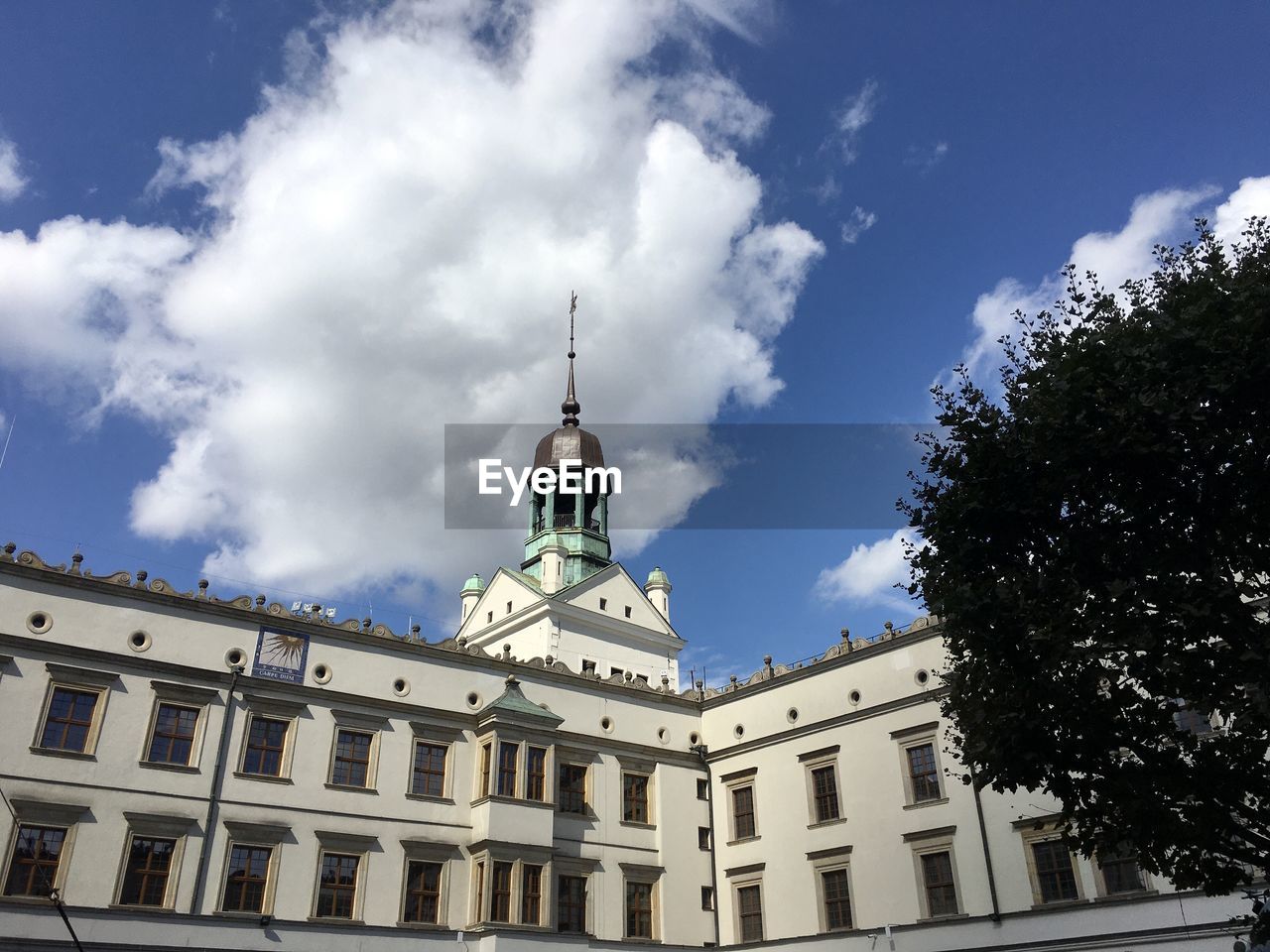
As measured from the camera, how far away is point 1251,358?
15.1 meters

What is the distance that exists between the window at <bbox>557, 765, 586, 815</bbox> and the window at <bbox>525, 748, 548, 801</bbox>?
131 centimetres

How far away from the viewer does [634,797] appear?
116 feet

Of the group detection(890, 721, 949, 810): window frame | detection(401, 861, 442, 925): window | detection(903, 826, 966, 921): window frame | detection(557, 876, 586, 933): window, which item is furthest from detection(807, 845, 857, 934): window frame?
detection(401, 861, 442, 925): window

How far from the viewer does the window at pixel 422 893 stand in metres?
29.2

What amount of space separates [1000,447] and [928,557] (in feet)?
8.67

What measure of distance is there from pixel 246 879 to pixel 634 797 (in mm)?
13161

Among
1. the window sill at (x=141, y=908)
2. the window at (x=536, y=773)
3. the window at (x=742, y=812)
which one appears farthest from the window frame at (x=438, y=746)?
the window at (x=742, y=812)

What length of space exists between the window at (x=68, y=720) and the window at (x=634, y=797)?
1678cm

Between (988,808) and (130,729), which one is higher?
(130,729)

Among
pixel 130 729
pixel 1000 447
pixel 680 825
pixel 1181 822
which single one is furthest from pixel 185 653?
pixel 1181 822

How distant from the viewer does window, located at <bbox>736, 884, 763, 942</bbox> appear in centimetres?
3338

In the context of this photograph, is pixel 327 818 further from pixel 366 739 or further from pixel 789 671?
pixel 789 671

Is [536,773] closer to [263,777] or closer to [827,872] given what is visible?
[263,777]

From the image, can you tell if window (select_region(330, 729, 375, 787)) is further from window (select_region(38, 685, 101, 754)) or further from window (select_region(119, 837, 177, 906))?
window (select_region(38, 685, 101, 754))
